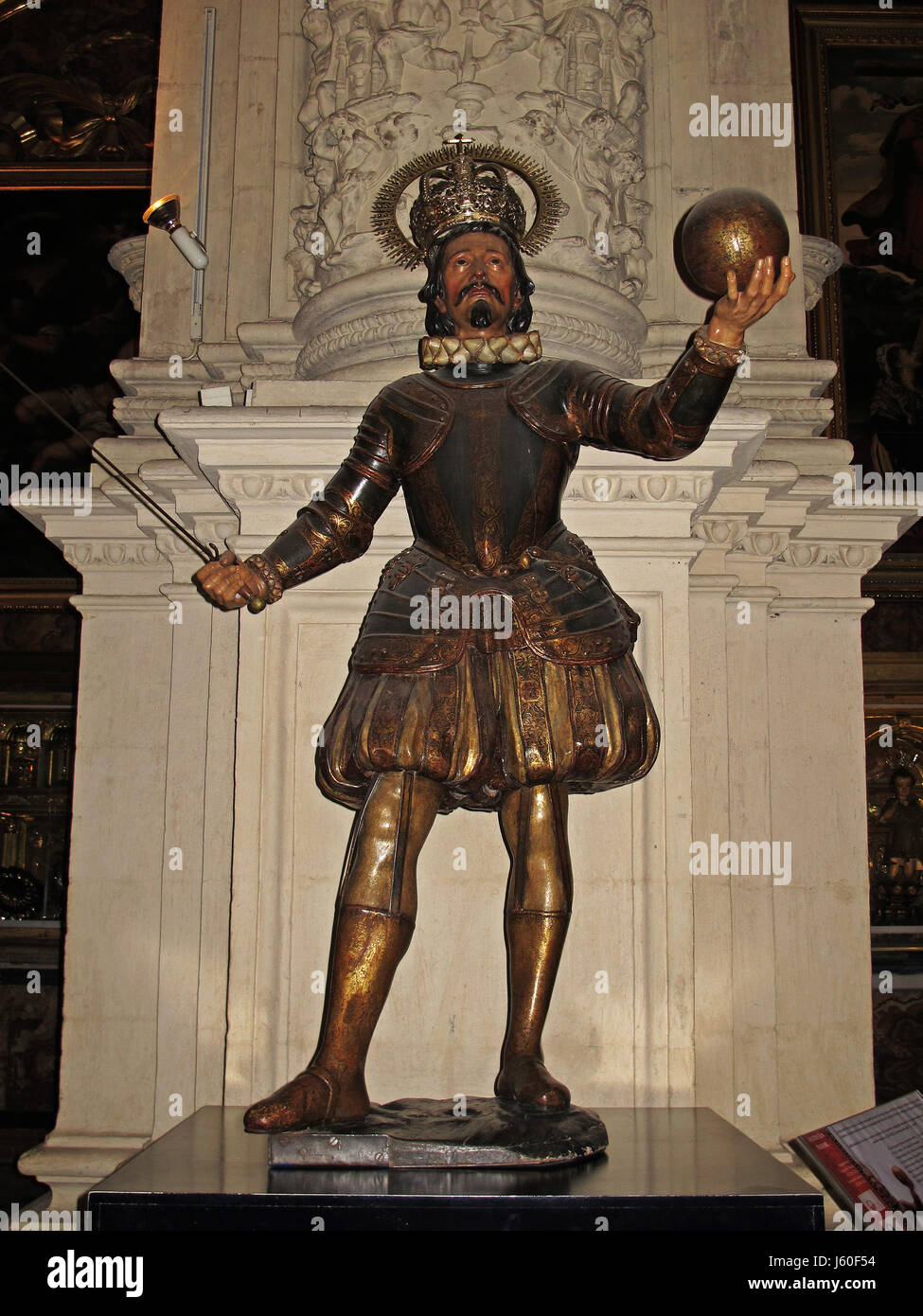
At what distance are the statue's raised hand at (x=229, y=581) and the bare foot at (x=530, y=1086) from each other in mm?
1130

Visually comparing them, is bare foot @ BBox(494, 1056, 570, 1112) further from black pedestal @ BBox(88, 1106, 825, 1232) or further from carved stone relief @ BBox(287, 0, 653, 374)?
carved stone relief @ BBox(287, 0, 653, 374)

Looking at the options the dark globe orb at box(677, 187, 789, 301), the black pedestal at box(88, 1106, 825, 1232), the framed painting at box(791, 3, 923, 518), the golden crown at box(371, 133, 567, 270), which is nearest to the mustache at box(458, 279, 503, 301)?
the golden crown at box(371, 133, 567, 270)

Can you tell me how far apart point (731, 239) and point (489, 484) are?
2.32ft

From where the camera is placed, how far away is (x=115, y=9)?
9.55m

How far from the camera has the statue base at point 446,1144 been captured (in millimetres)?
2377

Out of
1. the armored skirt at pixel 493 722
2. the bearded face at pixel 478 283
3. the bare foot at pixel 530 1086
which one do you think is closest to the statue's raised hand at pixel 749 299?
the bearded face at pixel 478 283

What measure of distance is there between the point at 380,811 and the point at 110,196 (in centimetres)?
815

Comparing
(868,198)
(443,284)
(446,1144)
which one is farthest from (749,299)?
(868,198)

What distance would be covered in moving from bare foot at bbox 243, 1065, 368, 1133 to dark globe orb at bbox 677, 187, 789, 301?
1761 mm

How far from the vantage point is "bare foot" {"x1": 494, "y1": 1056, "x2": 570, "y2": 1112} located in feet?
8.43

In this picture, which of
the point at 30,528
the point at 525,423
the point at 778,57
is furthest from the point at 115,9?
the point at 525,423

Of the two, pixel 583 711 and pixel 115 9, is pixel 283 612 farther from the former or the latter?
pixel 115 9

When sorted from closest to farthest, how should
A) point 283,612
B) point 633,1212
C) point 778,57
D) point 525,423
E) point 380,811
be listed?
point 633,1212 → point 380,811 → point 525,423 → point 283,612 → point 778,57

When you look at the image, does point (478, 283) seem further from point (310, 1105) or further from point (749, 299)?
point (310, 1105)
